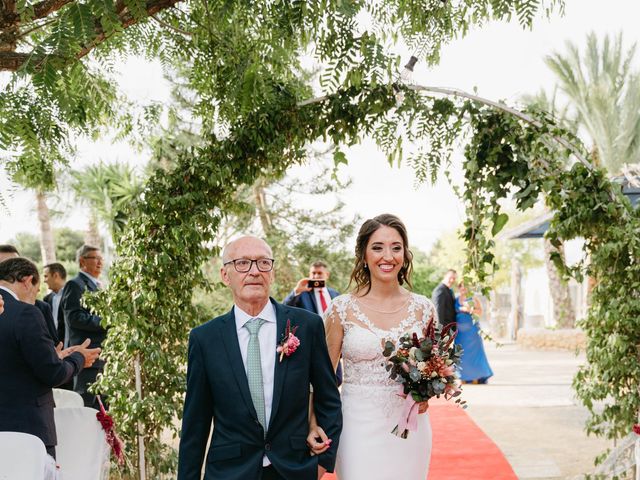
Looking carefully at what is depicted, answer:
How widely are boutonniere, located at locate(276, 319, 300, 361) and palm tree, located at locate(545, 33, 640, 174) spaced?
2187 cm

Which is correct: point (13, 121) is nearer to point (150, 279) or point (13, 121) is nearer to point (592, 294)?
point (150, 279)

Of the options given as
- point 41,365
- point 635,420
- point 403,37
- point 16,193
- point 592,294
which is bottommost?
point 635,420

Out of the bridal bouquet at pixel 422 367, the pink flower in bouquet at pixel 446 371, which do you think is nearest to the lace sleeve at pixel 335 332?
the bridal bouquet at pixel 422 367

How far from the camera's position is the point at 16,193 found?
4805 mm

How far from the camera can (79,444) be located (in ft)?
15.3

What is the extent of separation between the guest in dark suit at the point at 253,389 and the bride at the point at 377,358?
790 millimetres

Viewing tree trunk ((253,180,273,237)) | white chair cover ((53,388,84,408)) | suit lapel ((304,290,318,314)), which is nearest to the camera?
white chair cover ((53,388,84,408))

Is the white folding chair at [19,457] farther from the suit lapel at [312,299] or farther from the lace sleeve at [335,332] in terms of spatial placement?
the suit lapel at [312,299]

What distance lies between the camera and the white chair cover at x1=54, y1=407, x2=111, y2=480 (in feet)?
15.0

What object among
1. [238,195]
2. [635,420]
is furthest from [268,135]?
[238,195]

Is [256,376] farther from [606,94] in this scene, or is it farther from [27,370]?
[606,94]

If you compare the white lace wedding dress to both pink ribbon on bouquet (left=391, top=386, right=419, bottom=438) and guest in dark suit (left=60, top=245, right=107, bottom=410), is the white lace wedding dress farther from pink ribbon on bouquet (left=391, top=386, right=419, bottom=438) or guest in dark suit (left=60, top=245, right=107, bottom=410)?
guest in dark suit (left=60, top=245, right=107, bottom=410)

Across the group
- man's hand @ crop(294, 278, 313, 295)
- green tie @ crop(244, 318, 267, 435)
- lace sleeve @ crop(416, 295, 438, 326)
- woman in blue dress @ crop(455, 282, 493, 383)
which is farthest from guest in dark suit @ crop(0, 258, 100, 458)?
woman in blue dress @ crop(455, 282, 493, 383)

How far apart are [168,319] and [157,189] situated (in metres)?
1.12
